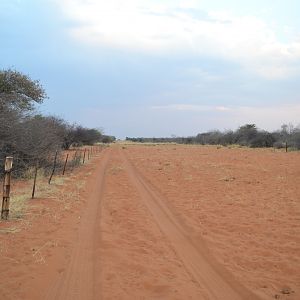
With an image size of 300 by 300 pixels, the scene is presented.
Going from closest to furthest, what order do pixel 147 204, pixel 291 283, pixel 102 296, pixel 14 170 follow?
pixel 102 296 < pixel 291 283 < pixel 147 204 < pixel 14 170

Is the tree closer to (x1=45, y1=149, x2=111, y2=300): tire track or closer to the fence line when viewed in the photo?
the fence line

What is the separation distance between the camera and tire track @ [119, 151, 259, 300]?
590 centimetres

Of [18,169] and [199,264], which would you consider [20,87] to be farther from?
[199,264]

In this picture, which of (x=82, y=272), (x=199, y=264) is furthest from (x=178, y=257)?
(x=82, y=272)

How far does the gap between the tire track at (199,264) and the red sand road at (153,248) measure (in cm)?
1

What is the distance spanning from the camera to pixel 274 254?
26.1ft

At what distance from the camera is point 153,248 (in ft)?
27.1

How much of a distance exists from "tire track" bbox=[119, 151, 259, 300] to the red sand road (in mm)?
15

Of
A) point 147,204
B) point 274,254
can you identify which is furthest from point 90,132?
point 274,254

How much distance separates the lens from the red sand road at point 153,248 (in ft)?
19.6

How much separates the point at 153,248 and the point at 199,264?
4.00 ft

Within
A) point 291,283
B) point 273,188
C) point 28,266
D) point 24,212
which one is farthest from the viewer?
point 273,188

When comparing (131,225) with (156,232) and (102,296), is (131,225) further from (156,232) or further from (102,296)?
(102,296)

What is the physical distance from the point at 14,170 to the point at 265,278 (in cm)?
1669
